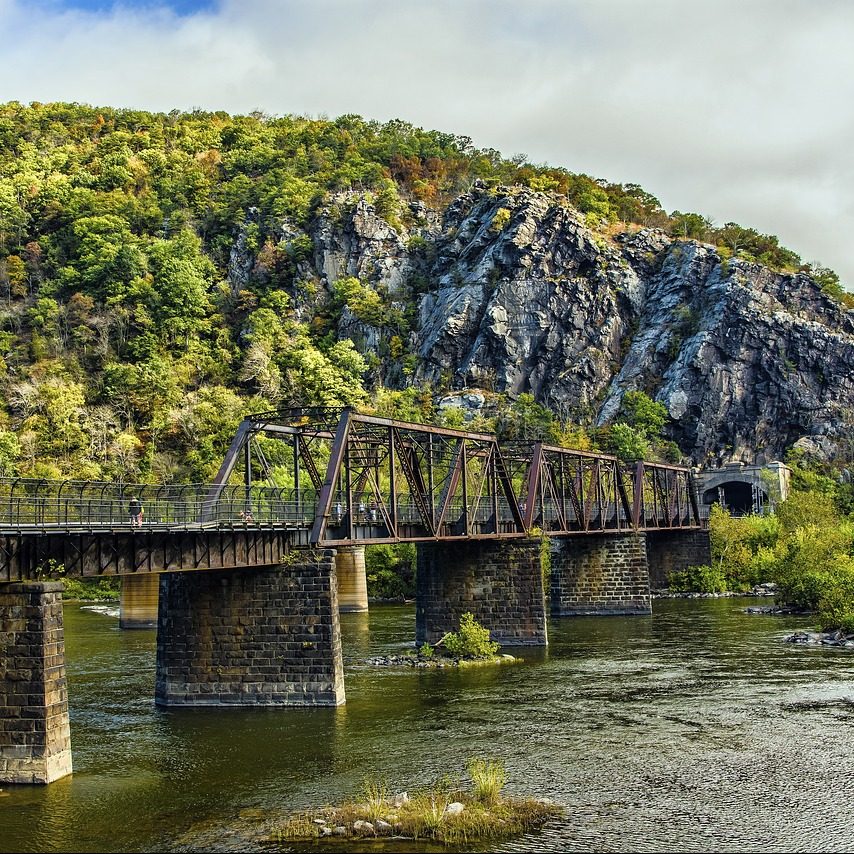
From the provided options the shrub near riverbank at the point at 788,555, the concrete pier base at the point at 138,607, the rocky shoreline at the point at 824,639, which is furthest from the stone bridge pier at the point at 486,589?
the concrete pier base at the point at 138,607

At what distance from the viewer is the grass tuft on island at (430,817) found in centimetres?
2189

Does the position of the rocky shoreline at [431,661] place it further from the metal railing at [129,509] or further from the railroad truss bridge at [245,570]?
the metal railing at [129,509]

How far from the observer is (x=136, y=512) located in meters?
31.2

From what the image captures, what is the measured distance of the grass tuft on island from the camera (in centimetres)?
2189

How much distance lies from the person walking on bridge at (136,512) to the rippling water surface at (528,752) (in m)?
6.85

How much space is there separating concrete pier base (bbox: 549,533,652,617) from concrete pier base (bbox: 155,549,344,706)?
37.3m

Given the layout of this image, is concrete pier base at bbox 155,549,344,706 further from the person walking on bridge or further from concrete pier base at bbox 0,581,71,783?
concrete pier base at bbox 0,581,71,783

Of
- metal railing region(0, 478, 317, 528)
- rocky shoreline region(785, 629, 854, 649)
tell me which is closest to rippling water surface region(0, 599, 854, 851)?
rocky shoreline region(785, 629, 854, 649)

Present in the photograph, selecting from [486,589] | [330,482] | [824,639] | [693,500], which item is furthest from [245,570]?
[693,500]

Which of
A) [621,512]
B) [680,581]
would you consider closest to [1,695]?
[621,512]

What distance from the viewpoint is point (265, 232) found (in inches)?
6156

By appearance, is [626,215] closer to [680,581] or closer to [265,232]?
[265,232]

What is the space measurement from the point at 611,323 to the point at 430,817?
12320cm

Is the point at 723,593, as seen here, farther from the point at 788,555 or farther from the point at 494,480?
the point at 494,480
